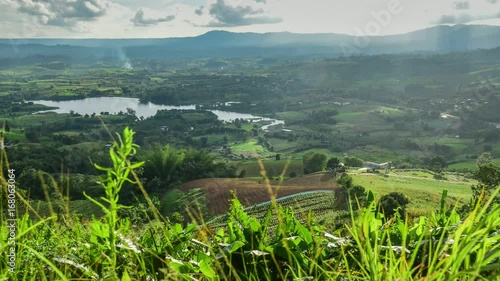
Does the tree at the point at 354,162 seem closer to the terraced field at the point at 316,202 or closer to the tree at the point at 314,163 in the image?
the tree at the point at 314,163

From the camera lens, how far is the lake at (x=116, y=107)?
12938 centimetres

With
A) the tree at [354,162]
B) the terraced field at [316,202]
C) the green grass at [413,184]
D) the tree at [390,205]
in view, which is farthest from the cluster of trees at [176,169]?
the tree at [390,205]

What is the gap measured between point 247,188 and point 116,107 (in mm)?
104378

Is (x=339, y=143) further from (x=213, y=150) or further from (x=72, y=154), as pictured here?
(x=72, y=154)

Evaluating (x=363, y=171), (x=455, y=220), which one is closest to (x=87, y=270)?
(x=455, y=220)

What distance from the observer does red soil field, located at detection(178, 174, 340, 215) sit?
36656 millimetres

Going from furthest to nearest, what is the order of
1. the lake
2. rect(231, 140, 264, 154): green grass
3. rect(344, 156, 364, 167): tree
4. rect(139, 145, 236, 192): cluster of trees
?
1. the lake
2. rect(231, 140, 264, 154): green grass
3. rect(344, 156, 364, 167): tree
4. rect(139, 145, 236, 192): cluster of trees

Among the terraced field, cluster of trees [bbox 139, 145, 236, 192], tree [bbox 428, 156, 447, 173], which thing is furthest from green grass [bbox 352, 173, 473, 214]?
cluster of trees [bbox 139, 145, 236, 192]

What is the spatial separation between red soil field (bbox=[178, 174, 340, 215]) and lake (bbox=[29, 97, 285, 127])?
7435 cm

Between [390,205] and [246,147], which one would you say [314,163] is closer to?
[246,147]

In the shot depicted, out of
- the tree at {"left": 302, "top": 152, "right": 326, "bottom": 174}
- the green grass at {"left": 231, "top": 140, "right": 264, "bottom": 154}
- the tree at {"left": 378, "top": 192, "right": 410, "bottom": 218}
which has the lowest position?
the green grass at {"left": 231, "top": 140, "right": 264, "bottom": 154}

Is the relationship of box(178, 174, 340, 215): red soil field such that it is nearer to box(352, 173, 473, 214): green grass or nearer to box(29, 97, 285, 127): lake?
box(352, 173, 473, 214): green grass

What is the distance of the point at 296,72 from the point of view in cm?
19912

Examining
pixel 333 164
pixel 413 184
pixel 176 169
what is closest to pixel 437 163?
pixel 333 164
